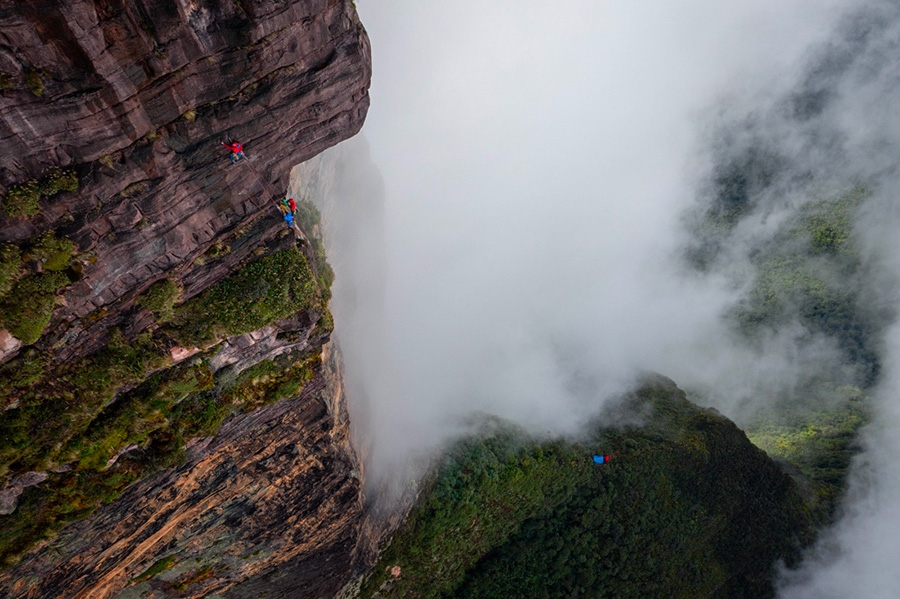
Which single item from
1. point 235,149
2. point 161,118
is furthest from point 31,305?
point 235,149

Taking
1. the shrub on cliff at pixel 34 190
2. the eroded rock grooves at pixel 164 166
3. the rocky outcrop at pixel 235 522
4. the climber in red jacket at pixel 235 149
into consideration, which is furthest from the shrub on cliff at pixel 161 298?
the rocky outcrop at pixel 235 522

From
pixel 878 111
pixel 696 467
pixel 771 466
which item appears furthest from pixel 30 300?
pixel 878 111

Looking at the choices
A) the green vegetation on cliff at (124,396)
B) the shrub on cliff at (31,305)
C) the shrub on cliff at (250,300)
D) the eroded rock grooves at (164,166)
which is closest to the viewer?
the eroded rock grooves at (164,166)

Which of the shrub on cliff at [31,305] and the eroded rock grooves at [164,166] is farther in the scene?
the shrub on cliff at [31,305]

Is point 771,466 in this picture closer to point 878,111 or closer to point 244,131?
point 244,131

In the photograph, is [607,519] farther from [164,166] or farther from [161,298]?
[164,166]

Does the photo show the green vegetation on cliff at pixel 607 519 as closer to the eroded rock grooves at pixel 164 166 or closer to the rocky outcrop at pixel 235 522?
the rocky outcrop at pixel 235 522
